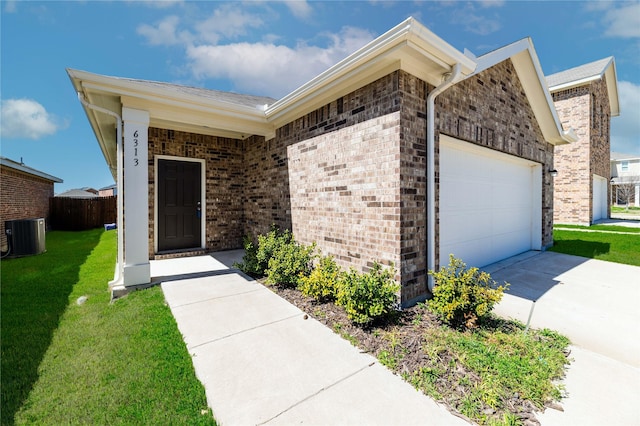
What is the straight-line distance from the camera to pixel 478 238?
532 cm

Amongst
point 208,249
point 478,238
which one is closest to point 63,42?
point 208,249

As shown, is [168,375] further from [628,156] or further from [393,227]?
[628,156]

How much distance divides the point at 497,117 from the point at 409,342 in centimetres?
495

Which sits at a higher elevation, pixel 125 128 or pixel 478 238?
pixel 125 128

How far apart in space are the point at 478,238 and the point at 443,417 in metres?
4.31

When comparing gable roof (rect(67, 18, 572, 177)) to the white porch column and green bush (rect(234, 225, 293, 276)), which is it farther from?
green bush (rect(234, 225, 293, 276))

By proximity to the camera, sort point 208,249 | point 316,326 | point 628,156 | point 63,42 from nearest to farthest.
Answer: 1. point 316,326
2. point 63,42
3. point 208,249
4. point 628,156

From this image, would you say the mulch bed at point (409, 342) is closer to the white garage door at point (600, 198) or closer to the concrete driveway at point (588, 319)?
the concrete driveway at point (588, 319)

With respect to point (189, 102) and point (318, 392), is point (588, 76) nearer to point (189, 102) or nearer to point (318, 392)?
point (189, 102)

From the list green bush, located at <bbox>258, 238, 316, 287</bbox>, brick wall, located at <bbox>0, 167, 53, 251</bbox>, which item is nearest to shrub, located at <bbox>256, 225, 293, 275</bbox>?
green bush, located at <bbox>258, 238, 316, 287</bbox>

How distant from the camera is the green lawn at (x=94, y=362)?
189 cm

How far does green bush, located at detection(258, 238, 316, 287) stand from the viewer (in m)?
4.46

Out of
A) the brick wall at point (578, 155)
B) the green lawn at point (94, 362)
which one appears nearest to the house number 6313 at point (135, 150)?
the green lawn at point (94, 362)

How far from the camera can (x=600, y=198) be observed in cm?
1622
